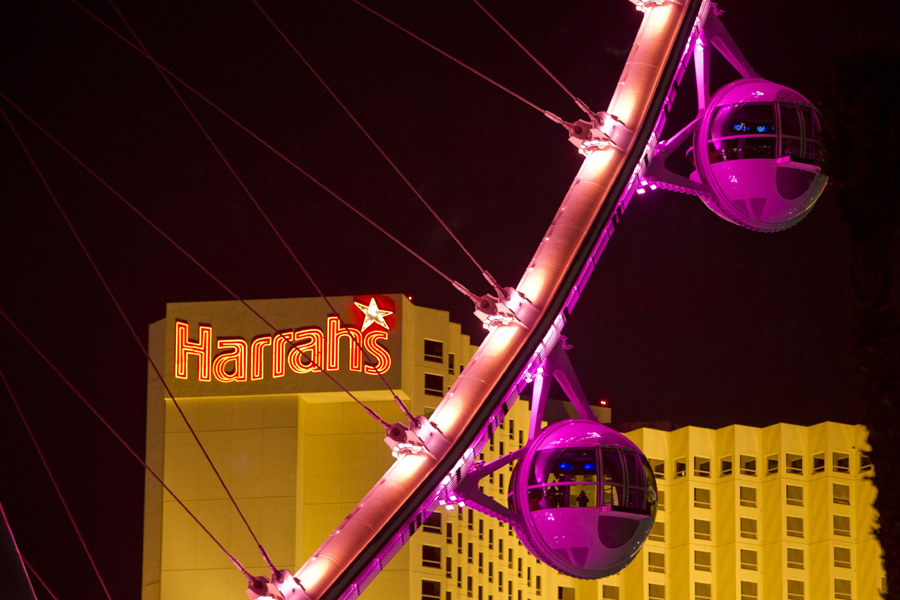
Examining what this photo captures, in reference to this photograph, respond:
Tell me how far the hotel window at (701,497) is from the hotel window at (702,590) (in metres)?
3.70

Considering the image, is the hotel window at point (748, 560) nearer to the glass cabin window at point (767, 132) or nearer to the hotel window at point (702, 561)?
the hotel window at point (702, 561)

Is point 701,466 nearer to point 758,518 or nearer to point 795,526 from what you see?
point 758,518

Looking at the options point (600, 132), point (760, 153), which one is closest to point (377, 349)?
point (600, 132)

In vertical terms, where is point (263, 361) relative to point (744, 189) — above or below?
above

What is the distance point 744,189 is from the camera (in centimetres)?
3250

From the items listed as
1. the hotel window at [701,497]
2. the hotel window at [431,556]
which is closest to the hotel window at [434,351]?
the hotel window at [431,556]

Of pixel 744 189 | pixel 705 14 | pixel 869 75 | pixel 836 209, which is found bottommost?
pixel 836 209

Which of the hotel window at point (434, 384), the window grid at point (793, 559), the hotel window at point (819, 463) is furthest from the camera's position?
the window grid at point (793, 559)

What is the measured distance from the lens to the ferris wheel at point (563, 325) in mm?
30609

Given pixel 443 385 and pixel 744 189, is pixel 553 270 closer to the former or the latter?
pixel 744 189

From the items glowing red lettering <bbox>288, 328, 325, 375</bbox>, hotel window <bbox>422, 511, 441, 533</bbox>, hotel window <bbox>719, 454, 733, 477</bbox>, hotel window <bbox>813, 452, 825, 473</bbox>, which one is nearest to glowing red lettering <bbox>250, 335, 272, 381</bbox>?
glowing red lettering <bbox>288, 328, 325, 375</bbox>

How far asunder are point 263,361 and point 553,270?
1973 inches

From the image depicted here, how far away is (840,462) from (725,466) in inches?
214

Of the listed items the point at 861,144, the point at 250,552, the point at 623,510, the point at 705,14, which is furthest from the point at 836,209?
the point at 250,552
